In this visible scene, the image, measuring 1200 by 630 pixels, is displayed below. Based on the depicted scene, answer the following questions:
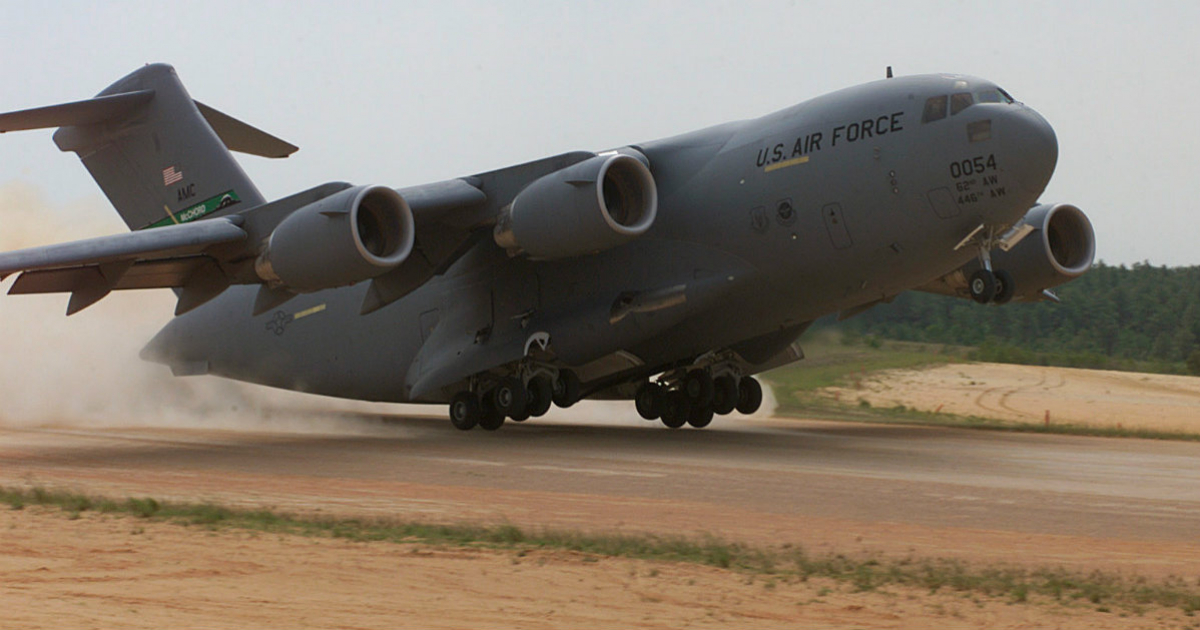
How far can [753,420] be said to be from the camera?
22641mm

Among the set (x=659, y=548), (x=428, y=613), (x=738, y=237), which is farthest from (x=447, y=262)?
(x=428, y=613)

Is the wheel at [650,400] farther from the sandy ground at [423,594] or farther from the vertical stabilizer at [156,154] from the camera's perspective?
the sandy ground at [423,594]

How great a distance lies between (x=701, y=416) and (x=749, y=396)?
0.76 meters

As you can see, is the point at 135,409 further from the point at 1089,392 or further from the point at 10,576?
the point at 1089,392

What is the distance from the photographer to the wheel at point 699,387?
1873 cm

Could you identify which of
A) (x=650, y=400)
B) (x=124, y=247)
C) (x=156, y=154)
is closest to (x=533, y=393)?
(x=650, y=400)

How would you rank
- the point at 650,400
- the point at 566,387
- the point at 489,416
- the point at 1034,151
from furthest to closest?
the point at 650,400
the point at 489,416
the point at 566,387
the point at 1034,151

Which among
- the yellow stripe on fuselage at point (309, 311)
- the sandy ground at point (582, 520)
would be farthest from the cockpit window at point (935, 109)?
the yellow stripe on fuselage at point (309, 311)

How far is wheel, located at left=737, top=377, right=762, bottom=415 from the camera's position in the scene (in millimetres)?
18938

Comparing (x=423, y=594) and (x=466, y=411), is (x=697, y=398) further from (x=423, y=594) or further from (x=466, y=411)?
(x=423, y=594)

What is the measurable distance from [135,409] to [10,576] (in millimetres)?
16421

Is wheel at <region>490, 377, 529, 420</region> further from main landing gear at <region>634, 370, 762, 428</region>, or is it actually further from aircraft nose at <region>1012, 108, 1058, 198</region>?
aircraft nose at <region>1012, 108, 1058, 198</region>

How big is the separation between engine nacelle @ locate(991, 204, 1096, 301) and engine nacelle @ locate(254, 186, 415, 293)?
27.1ft

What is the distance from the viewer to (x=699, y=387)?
18797mm
